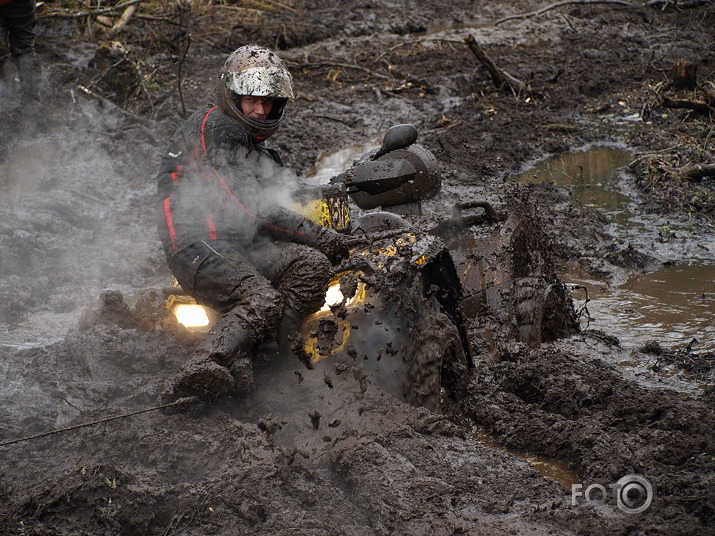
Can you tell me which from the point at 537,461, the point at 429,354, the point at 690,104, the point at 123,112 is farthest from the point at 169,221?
the point at 690,104

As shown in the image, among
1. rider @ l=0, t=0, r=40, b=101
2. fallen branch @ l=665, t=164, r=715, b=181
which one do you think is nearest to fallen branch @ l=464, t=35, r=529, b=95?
fallen branch @ l=665, t=164, r=715, b=181

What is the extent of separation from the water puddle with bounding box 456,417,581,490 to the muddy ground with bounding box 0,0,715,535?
0.03 meters

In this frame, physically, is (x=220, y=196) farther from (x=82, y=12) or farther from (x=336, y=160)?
(x=82, y=12)

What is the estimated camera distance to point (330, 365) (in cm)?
425

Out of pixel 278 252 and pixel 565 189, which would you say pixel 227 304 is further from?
pixel 565 189

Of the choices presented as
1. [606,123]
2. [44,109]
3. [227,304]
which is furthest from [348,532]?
[606,123]

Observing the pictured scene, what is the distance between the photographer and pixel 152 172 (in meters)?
9.60

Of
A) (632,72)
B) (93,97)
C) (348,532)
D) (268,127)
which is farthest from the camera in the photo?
(632,72)

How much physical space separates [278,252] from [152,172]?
5786mm

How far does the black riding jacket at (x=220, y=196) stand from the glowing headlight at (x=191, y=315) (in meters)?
0.31

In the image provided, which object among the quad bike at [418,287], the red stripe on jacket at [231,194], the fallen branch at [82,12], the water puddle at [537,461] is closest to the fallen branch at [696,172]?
the quad bike at [418,287]

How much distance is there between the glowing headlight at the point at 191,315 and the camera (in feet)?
14.6

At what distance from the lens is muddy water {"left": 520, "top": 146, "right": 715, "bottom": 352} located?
6.48 meters

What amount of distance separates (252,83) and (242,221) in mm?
778
